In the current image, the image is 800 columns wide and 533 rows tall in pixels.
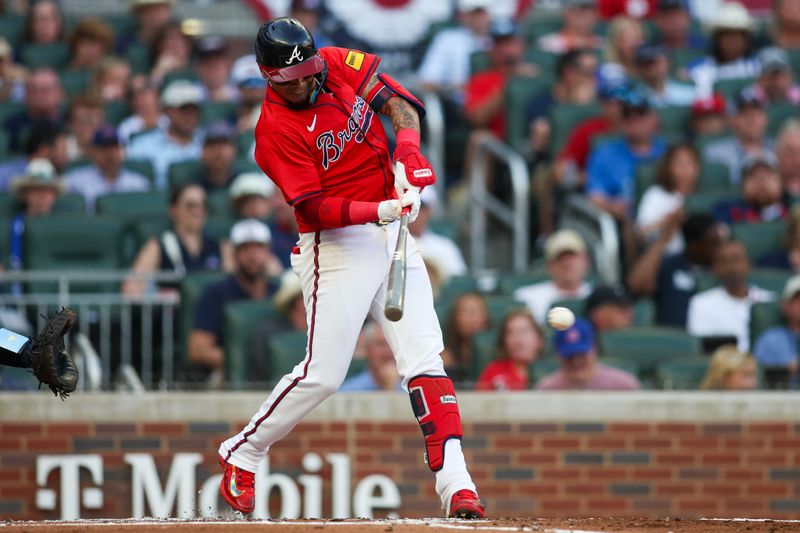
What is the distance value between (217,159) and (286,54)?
467cm

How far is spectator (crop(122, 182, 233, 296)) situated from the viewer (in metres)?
9.63

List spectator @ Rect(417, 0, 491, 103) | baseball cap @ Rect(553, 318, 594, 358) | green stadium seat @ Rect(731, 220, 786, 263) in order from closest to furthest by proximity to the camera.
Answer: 1. baseball cap @ Rect(553, 318, 594, 358)
2. green stadium seat @ Rect(731, 220, 786, 263)
3. spectator @ Rect(417, 0, 491, 103)

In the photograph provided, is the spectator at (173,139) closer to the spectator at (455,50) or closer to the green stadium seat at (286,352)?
the spectator at (455,50)

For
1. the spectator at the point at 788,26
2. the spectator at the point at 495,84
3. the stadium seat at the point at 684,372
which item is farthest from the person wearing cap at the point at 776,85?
the stadium seat at the point at 684,372

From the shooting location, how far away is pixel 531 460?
8.70m

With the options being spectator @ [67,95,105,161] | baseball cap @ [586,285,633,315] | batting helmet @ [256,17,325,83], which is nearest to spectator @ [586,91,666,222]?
baseball cap @ [586,285,633,315]

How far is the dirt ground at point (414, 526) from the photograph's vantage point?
564 centimetres

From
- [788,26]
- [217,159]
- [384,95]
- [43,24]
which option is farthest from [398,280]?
[788,26]

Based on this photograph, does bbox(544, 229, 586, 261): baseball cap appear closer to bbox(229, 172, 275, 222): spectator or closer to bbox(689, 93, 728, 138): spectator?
bbox(229, 172, 275, 222): spectator

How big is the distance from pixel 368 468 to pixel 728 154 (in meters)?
4.42

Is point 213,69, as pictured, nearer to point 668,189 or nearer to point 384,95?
point 668,189

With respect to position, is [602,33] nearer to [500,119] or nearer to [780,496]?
[500,119]

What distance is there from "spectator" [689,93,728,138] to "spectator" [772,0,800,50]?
203cm

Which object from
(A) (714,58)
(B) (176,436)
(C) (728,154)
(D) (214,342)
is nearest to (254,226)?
(D) (214,342)
